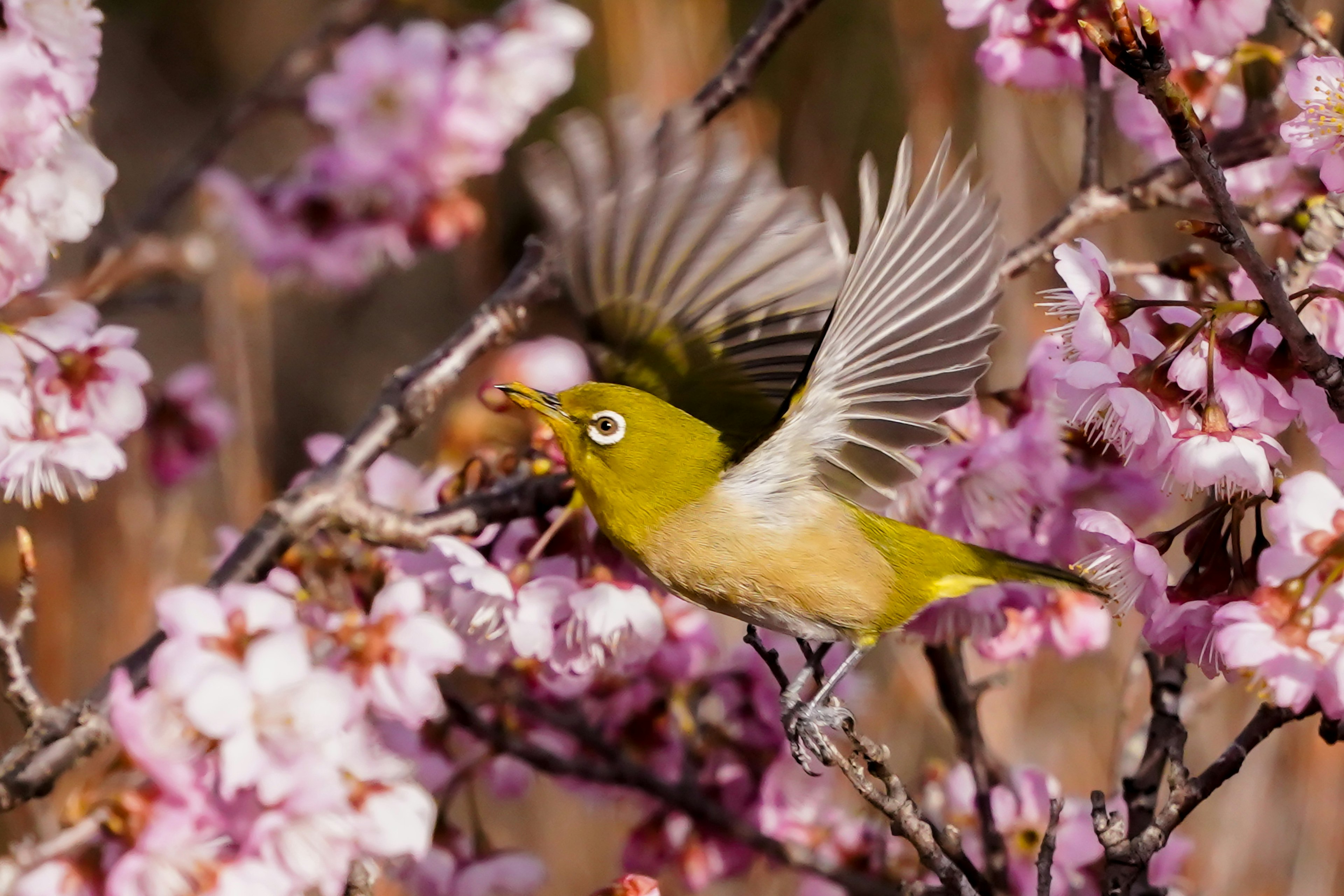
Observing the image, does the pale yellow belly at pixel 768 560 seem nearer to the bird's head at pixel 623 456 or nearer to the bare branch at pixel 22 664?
the bird's head at pixel 623 456

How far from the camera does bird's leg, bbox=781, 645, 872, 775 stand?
131 centimetres

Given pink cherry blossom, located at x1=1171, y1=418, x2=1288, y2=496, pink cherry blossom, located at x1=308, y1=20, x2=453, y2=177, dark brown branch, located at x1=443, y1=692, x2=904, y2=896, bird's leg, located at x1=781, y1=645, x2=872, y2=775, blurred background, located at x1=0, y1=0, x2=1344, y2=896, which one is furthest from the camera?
blurred background, located at x1=0, y1=0, x2=1344, y2=896

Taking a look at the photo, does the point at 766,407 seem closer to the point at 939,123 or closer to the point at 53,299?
the point at 53,299

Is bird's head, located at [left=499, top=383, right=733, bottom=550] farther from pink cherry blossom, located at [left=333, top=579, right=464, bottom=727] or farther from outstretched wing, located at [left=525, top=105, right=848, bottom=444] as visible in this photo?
pink cherry blossom, located at [left=333, top=579, right=464, bottom=727]

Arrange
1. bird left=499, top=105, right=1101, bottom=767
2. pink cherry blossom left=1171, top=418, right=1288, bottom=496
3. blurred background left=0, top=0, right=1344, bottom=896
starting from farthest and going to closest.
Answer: blurred background left=0, top=0, right=1344, bottom=896 → bird left=499, top=105, right=1101, bottom=767 → pink cherry blossom left=1171, top=418, right=1288, bottom=496

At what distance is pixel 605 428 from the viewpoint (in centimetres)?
141

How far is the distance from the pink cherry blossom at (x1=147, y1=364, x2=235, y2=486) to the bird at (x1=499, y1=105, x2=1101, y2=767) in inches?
30.8

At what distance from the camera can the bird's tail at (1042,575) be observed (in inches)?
55.9

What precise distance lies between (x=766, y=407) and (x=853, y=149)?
92.2 inches

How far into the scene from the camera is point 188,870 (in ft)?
3.08

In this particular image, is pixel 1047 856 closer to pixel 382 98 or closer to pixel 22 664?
pixel 22 664

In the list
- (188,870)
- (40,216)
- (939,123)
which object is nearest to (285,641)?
(188,870)

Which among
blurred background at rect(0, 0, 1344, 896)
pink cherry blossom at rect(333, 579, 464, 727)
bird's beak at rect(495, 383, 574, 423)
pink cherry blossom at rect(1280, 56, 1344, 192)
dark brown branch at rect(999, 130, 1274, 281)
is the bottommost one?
blurred background at rect(0, 0, 1344, 896)

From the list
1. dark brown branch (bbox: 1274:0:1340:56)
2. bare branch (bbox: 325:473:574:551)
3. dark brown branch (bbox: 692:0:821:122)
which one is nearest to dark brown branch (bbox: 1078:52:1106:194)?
dark brown branch (bbox: 1274:0:1340:56)
